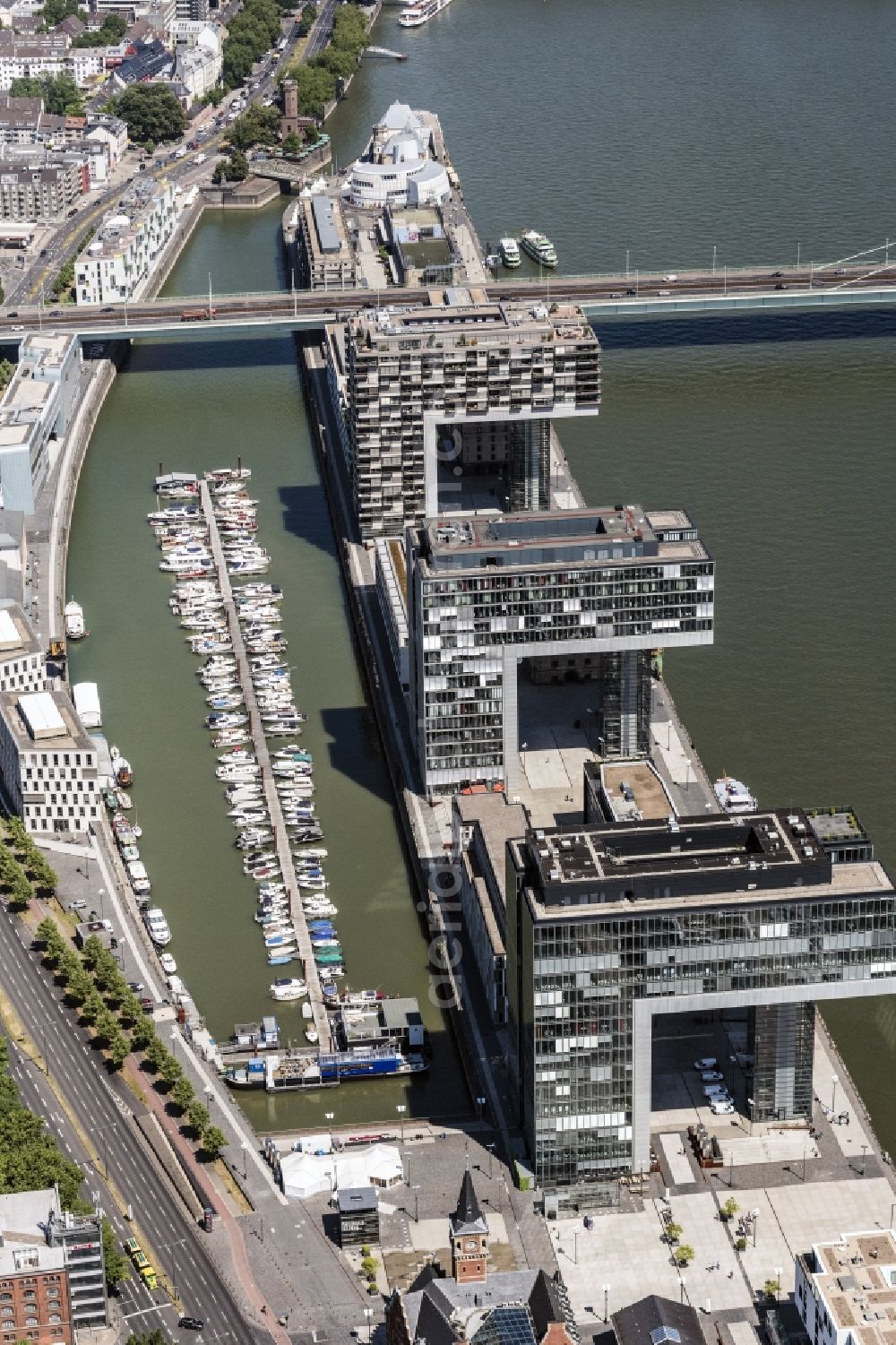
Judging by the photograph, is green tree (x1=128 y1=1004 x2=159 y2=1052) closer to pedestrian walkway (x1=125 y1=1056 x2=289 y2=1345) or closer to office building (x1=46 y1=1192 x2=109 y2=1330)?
pedestrian walkway (x1=125 y1=1056 x2=289 y2=1345)

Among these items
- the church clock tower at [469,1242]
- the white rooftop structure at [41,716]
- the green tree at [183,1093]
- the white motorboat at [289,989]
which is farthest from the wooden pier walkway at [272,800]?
the church clock tower at [469,1242]

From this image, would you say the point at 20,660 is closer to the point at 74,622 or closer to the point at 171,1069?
the point at 74,622

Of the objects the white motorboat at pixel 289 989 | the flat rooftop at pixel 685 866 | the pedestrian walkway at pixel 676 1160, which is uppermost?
the flat rooftop at pixel 685 866

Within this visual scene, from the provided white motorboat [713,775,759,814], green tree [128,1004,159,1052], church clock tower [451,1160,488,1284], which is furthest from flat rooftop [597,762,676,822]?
church clock tower [451,1160,488,1284]

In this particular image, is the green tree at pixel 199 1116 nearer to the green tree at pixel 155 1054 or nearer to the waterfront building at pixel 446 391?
the green tree at pixel 155 1054

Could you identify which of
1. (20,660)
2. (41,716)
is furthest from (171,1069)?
(20,660)
